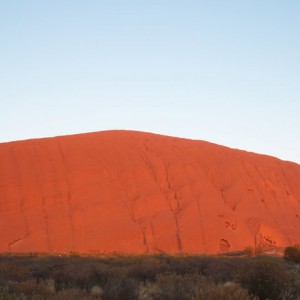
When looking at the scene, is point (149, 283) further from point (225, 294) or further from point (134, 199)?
point (134, 199)

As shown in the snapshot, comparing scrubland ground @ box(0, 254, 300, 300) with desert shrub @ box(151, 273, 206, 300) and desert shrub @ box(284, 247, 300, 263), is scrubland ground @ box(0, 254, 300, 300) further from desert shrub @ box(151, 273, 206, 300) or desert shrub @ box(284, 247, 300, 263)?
desert shrub @ box(284, 247, 300, 263)

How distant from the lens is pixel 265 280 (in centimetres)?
1220

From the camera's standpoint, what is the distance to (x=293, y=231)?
4556 centimetres

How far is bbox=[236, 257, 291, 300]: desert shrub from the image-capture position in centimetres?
1209

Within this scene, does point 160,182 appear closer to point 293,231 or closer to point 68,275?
point 293,231

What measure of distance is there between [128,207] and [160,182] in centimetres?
510

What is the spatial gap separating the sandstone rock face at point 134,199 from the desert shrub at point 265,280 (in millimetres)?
26471

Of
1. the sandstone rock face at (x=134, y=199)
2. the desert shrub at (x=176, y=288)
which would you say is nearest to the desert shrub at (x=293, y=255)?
the sandstone rock face at (x=134, y=199)

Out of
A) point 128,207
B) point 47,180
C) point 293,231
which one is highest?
point 47,180

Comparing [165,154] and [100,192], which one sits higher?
[165,154]

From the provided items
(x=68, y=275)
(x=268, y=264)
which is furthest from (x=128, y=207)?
(x=268, y=264)

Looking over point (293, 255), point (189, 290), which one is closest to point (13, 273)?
point (189, 290)

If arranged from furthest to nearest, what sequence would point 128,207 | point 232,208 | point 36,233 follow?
1. point 232,208
2. point 128,207
3. point 36,233

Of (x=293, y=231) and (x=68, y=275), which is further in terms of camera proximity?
(x=293, y=231)
